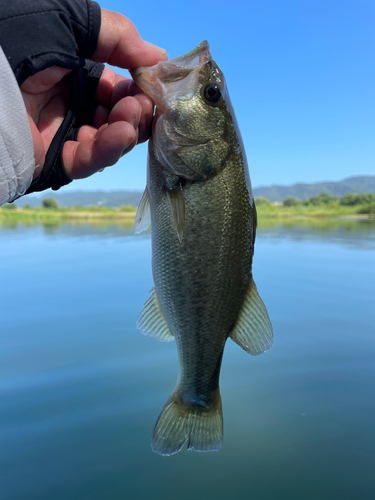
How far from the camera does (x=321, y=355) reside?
183 inches

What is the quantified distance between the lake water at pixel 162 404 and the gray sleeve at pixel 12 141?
7.19 ft

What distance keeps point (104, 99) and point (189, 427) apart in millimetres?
2257

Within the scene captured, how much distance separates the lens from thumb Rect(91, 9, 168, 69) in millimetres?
1938

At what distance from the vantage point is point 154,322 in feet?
7.00

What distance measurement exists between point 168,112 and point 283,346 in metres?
4.01

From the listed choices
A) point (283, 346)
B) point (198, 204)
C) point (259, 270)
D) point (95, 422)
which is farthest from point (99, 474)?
point (259, 270)

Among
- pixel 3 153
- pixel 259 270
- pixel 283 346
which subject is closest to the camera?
pixel 3 153

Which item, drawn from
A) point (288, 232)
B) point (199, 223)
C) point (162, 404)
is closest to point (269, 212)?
point (288, 232)

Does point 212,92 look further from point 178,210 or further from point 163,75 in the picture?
point 178,210

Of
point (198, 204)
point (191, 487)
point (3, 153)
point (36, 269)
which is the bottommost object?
point (191, 487)

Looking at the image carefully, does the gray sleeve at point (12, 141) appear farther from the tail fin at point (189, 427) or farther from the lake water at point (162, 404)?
the lake water at point (162, 404)

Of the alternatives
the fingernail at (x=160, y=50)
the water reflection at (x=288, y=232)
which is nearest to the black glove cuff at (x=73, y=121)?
the fingernail at (x=160, y=50)

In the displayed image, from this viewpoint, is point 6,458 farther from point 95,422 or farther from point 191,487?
point 191,487

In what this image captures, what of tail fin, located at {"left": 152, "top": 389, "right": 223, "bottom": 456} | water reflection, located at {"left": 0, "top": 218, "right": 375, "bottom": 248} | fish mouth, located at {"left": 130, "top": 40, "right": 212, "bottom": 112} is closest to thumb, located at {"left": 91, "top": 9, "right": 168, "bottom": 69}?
fish mouth, located at {"left": 130, "top": 40, "right": 212, "bottom": 112}
